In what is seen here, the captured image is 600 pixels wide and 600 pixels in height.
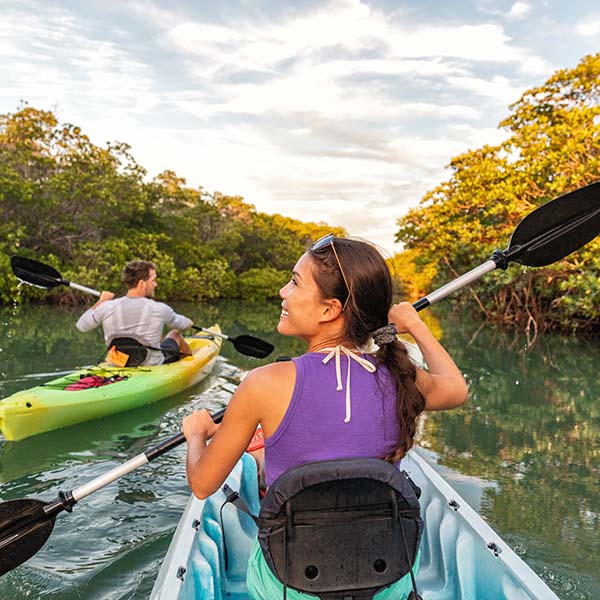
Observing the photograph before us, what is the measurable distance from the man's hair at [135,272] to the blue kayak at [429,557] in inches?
108

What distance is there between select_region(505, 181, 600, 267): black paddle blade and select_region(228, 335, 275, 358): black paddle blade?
2.84m

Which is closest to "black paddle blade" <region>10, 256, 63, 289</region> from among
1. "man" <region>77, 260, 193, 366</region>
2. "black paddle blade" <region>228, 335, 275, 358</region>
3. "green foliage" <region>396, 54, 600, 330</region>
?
"man" <region>77, 260, 193, 366</region>

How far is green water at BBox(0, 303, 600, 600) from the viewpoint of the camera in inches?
101

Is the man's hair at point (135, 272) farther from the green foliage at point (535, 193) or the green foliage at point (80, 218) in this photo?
the green foliage at point (80, 218)

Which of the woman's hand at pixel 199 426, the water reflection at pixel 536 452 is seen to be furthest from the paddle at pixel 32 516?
the water reflection at pixel 536 452

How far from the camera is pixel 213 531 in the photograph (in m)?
2.24

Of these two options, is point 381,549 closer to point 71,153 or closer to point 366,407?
point 366,407

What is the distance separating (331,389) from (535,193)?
12.6 m

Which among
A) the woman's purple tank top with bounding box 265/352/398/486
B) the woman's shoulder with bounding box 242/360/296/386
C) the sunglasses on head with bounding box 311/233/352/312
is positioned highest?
the sunglasses on head with bounding box 311/233/352/312

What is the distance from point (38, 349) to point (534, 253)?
24.6 feet

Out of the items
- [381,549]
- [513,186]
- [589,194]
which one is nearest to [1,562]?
[381,549]

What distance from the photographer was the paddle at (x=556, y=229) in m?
2.52

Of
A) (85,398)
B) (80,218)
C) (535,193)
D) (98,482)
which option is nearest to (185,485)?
(85,398)

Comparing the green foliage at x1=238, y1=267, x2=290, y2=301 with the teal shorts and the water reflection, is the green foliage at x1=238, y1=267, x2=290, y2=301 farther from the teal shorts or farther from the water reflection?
the teal shorts
